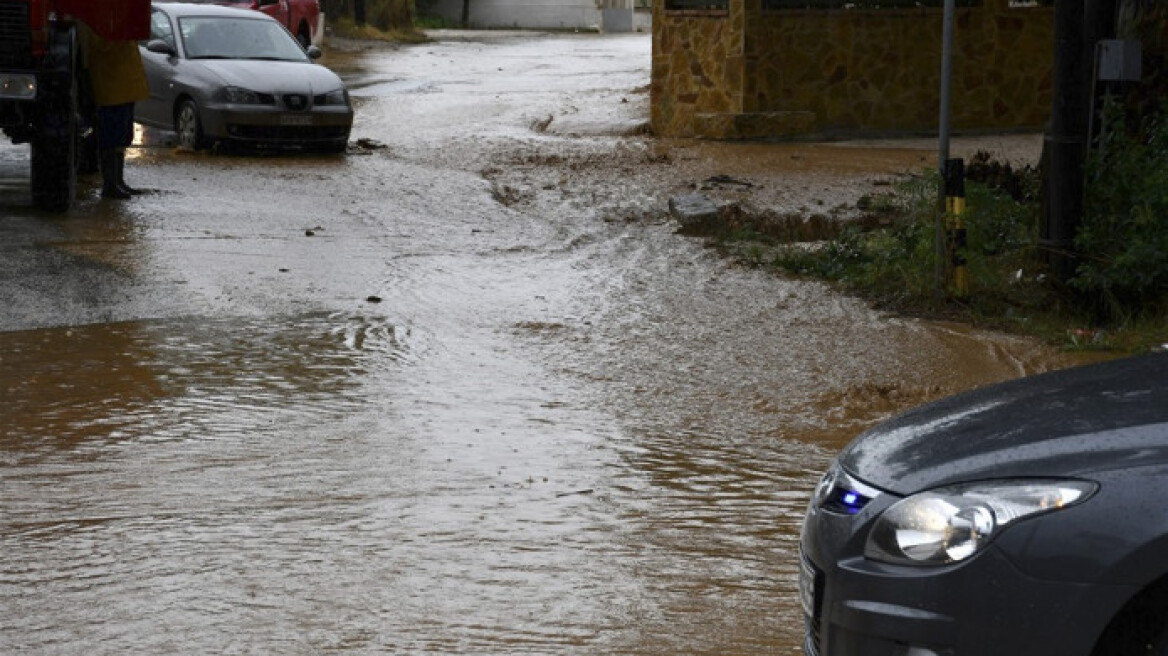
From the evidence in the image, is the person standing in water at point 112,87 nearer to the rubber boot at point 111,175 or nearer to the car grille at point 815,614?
the rubber boot at point 111,175

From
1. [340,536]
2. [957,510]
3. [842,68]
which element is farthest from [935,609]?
[842,68]

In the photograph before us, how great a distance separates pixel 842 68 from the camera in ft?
67.3

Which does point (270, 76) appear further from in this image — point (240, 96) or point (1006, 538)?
point (1006, 538)

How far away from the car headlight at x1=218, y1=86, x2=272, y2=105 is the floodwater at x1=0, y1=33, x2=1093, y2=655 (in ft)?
7.01

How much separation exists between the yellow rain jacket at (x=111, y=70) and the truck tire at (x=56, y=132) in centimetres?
55

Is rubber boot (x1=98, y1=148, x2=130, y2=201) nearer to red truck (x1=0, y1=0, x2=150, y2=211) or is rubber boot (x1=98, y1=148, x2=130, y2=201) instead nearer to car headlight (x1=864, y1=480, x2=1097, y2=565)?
red truck (x1=0, y1=0, x2=150, y2=211)

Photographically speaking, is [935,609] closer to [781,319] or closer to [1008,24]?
[781,319]

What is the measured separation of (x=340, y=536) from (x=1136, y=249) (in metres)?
5.32

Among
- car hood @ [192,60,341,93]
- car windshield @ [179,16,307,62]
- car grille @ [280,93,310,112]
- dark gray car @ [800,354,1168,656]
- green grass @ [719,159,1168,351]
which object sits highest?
car windshield @ [179,16,307,62]

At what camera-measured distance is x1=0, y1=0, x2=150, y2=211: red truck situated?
1356 cm

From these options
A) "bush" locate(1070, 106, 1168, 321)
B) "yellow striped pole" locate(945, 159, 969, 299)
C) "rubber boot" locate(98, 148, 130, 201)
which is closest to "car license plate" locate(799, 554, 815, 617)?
"bush" locate(1070, 106, 1168, 321)

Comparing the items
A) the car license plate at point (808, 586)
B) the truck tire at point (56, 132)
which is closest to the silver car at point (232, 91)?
the truck tire at point (56, 132)

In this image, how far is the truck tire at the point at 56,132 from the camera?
45.2ft

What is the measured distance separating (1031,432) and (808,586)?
0.65 meters
